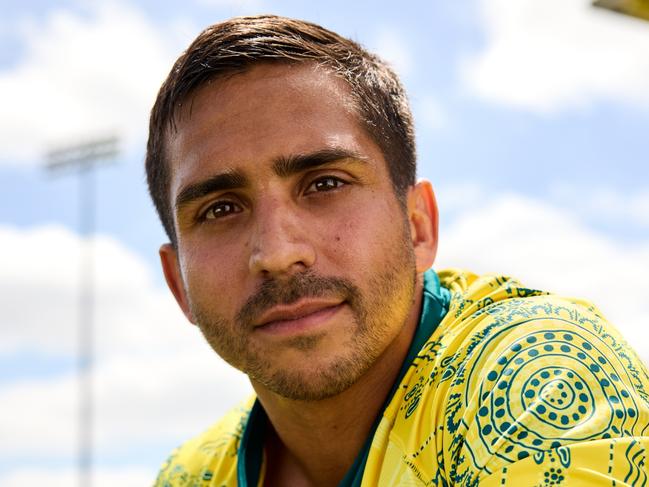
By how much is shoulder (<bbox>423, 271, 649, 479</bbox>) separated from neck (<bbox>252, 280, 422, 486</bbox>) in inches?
10.2

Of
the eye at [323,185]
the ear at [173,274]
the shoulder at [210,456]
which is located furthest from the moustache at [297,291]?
the shoulder at [210,456]

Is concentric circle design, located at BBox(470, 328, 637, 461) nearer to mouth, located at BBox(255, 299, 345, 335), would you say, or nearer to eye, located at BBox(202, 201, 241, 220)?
mouth, located at BBox(255, 299, 345, 335)

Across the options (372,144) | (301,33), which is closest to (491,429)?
(372,144)

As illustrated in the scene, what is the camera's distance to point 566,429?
179cm

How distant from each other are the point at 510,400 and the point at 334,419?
0.79 metres

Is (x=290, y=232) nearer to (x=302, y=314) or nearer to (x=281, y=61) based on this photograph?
(x=302, y=314)

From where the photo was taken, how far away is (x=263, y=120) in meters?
2.42

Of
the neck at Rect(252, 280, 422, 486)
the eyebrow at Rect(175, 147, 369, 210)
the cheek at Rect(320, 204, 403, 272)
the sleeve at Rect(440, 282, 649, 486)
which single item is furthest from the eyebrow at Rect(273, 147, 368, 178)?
the sleeve at Rect(440, 282, 649, 486)

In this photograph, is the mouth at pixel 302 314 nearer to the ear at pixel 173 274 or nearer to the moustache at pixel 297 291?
the moustache at pixel 297 291

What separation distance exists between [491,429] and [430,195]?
1.07m

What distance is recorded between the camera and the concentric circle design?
1.80 metres

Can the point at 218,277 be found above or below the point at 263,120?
below

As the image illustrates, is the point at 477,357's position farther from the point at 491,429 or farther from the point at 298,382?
the point at 298,382

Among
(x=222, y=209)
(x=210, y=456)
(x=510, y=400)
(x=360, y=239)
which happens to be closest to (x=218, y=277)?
(x=222, y=209)
